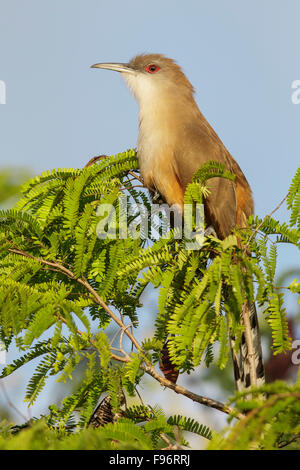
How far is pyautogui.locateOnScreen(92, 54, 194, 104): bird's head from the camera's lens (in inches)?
226

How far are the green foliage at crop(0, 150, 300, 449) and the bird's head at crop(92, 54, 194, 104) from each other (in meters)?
1.89

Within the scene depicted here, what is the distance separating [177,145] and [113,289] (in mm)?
1896

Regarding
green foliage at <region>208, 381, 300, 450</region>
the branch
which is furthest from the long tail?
green foliage at <region>208, 381, 300, 450</region>

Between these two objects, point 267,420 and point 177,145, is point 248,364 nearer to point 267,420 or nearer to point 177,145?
point 267,420

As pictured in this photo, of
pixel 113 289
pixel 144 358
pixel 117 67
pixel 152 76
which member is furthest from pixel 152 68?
pixel 144 358

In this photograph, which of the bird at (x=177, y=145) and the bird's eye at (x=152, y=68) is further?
the bird's eye at (x=152, y=68)

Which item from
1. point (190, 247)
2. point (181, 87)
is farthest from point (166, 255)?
point (181, 87)

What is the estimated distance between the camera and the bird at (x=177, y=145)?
480 cm

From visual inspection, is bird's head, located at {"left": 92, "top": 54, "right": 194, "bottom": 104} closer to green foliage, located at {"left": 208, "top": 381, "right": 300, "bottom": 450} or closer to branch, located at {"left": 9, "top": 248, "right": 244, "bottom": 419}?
branch, located at {"left": 9, "top": 248, "right": 244, "bottom": 419}

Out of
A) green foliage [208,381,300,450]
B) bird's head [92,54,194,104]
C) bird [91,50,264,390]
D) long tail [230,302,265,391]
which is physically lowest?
long tail [230,302,265,391]

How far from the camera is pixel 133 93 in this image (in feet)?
19.4

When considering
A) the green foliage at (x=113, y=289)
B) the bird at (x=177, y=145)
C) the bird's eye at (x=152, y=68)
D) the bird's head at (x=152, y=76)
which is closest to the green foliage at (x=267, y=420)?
the green foliage at (x=113, y=289)

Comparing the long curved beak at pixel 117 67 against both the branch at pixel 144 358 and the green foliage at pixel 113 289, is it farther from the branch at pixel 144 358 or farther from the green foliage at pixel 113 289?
the branch at pixel 144 358

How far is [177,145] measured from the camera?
5.12m
